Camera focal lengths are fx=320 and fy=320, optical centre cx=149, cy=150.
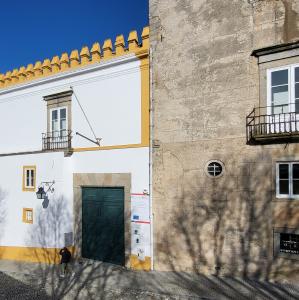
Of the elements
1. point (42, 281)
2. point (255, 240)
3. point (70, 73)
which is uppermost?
point (70, 73)

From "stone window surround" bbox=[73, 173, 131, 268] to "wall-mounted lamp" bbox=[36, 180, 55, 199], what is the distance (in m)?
1.02

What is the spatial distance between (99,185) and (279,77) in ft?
24.0

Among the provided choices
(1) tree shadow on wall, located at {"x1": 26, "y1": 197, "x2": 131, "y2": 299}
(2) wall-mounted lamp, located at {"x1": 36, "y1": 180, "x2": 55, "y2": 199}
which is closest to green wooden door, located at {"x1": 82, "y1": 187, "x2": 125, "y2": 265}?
(1) tree shadow on wall, located at {"x1": 26, "y1": 197, "x2": 131, "y2": 299}

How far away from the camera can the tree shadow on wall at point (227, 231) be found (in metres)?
9.24

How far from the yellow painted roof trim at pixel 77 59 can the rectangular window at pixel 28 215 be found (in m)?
5.82

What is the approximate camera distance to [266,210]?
9453 millimetres

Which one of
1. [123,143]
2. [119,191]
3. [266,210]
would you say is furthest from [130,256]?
[266,210]

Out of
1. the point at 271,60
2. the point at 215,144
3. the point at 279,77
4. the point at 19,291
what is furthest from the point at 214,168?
the point at 19,291

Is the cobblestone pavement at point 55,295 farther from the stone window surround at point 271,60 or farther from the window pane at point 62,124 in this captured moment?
the stone window surround at point 271,60

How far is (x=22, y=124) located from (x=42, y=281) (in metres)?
7.30

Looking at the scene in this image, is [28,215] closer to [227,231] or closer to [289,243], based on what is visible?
[227,231]

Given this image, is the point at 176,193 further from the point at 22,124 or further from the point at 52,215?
the point at 22,124

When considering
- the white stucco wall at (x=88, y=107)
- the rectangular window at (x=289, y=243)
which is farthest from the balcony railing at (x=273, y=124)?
the white stucco wall at (x=88, y=107)

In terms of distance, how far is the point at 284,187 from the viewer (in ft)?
30.5
